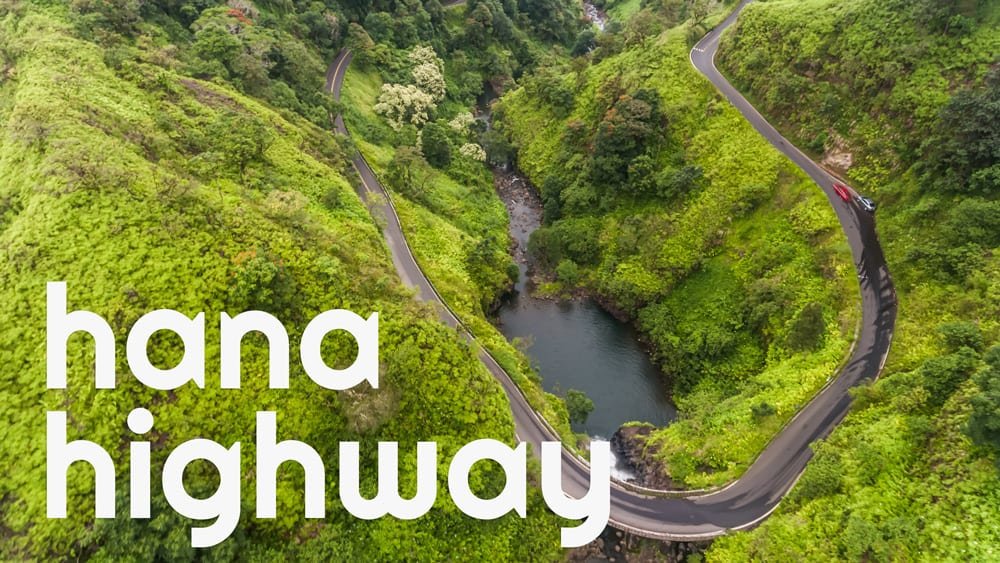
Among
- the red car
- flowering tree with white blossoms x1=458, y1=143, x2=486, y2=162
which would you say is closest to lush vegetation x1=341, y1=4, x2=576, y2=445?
flowering tree with white blossoms x1=458, y1=143, x2=486, y2=162

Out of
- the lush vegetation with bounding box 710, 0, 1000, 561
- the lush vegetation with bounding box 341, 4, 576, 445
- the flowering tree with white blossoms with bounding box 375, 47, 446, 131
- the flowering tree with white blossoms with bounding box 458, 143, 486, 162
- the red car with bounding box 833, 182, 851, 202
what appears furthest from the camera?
the flowering tree with white blossoms with bounding box 375, 47, 446, 131

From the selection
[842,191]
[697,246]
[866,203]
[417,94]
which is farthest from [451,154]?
[866,203]

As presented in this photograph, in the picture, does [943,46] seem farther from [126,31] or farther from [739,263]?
[126,31]

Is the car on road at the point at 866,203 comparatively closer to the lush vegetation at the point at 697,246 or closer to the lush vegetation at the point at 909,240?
the lush vegetation at the point at 909,240

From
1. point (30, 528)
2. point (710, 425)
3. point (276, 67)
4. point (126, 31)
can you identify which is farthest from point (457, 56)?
point (30, 528)

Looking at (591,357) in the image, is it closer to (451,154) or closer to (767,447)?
(767,447)

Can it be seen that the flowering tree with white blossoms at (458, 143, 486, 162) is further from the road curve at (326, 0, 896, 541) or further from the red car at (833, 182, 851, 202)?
the red car at (833, 182, 851, 202)
